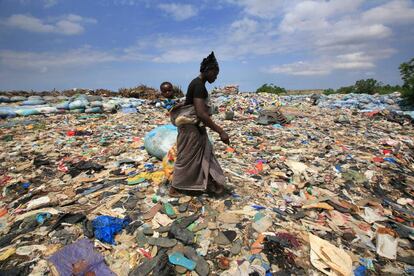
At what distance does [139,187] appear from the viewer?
319 cm

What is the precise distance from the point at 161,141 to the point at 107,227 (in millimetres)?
1995

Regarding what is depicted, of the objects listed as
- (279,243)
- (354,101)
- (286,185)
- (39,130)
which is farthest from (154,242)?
(354,101)

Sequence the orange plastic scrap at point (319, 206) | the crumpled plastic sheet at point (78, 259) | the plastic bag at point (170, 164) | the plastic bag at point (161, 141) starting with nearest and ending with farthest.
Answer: the crumpled plastic sheet at point (78, 259), the orange plastic scrap at point (319, 206), the plastic bag at point (170, 164), the plastic bag at point (161, 141)

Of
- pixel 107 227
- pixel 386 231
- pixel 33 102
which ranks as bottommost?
pixel 386 231

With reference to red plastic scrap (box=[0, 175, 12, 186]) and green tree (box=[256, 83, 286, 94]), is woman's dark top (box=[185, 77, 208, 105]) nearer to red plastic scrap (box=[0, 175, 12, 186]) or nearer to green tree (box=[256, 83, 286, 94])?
red plastic scrap (box=[0, 175, 12, 186])

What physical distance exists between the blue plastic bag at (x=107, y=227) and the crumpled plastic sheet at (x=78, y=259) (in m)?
0.12

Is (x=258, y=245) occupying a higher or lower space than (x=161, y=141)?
lower

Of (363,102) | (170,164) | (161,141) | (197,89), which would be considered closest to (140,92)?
(161,141)

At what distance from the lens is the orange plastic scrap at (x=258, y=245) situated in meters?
2.12

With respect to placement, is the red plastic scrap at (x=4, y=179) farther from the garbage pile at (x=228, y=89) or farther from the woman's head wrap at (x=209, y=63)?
the garbage pile at (x=228, y=89)

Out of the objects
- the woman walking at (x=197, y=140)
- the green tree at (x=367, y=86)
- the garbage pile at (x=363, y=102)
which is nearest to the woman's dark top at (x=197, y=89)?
the woman walking at (x=197, y=140)

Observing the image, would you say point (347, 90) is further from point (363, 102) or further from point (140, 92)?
point (140, 92)

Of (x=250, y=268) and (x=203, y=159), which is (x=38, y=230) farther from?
(x=250, y=268)

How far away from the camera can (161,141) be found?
411 cm
